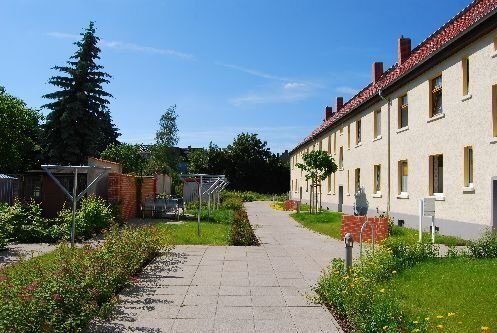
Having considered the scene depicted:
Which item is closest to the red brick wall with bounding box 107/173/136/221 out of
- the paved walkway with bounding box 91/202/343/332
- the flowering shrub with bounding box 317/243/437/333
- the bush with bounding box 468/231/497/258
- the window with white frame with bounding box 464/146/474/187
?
the paved walkway with bounding box 91/202/343/332

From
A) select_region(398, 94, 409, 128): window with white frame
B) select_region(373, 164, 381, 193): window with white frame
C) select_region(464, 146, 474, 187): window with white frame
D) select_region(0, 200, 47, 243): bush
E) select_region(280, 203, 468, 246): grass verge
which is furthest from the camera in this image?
select_region(373, 164, 381, 193): window with white frame

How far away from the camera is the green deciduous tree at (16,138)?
3578 centimetres

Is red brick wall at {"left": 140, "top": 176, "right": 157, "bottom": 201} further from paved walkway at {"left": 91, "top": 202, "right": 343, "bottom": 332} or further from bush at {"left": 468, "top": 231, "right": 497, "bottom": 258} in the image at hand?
bush at {"left": 468, "top": 231, "right": 497, "bottom": 258}

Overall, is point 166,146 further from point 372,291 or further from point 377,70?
point 372,291

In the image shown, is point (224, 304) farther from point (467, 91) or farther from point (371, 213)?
point (371, 213)

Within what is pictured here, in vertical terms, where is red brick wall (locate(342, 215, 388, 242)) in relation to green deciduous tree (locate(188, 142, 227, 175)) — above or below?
below

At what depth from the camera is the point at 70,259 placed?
6426 millimetres

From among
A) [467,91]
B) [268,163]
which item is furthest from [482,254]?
[268,163]

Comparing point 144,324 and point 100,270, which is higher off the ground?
point 100,270

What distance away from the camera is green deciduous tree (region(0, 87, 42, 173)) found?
35.8m

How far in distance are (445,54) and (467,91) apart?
1.70 metres

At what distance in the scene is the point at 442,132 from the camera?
53.5 feet

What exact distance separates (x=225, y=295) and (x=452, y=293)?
313 centimetres

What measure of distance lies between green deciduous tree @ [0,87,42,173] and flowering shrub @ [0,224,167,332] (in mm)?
29830
